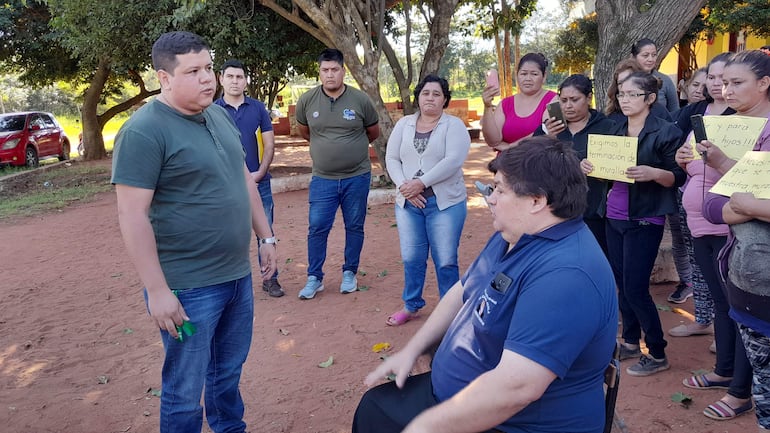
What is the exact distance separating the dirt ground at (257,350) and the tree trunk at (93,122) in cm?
1326

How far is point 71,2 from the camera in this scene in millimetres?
11883

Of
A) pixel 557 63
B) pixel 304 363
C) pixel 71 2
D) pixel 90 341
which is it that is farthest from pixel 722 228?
pixel 557 63

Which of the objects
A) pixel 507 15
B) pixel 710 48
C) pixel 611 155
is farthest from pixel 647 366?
pixel 710 48

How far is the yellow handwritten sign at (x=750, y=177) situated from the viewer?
96.5 inches

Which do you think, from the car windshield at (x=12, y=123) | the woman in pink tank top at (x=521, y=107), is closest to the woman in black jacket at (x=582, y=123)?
the woman in pink tank top at (x=521, y=107)

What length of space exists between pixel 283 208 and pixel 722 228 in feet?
24.7

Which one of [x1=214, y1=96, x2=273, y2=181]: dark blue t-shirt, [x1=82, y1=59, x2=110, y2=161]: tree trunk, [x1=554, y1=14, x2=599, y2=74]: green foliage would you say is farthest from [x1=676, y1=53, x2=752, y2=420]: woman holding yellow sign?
[x1=82, y1=59, x2=110, y2=161]: tree trunk

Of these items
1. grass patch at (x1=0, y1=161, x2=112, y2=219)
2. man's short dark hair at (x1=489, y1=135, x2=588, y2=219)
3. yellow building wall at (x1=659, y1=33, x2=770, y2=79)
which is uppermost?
yellow building wall at (x1=659, y1=33, x2=770, y2=79)

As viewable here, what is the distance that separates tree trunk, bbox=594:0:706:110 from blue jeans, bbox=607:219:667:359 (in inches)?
118

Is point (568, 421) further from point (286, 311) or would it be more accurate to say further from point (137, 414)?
point (286, 311)

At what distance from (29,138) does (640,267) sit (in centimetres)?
1891

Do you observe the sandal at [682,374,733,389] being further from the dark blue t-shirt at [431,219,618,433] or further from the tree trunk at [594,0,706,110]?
the tree trunk at [594,0,706,110]

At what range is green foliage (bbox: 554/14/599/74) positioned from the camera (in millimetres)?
21484

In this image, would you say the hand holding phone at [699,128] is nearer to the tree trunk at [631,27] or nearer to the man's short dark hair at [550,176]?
the man's short dark hair at [550,176]
